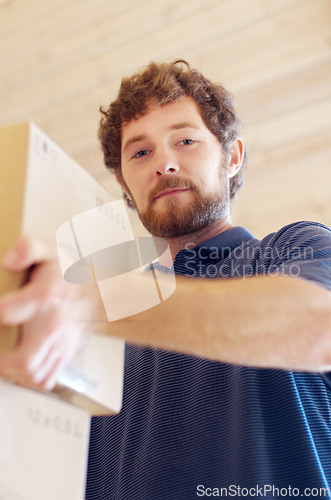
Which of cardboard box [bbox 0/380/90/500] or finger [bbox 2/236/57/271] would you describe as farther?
cardboard box [bbox 0/380/90/500]

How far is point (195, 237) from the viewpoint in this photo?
115 centimetres

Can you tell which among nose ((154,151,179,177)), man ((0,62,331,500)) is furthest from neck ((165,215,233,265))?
nose ((154,151,179,177))

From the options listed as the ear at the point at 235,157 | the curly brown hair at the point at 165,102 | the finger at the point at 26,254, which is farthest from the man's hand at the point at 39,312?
the ear at the point at 235,157

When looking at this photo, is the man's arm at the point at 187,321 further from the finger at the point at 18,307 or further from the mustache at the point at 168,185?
the mustache at the point at 168,185

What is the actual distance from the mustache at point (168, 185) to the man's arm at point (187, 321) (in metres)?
0.50

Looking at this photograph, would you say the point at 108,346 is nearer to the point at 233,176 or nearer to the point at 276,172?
the point at 233,176

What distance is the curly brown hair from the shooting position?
125 cm

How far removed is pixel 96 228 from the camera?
0.64 m

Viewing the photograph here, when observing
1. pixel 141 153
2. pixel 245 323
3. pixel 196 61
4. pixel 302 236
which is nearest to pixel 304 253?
pixel 302 236

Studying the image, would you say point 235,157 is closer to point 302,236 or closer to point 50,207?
point 302,236

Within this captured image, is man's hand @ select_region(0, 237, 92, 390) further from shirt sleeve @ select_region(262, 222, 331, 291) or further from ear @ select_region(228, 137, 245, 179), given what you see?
ear @ select_region(228, 137, 245, 179)

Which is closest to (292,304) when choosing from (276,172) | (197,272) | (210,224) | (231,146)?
(197,272)

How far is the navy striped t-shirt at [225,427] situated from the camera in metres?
0.77

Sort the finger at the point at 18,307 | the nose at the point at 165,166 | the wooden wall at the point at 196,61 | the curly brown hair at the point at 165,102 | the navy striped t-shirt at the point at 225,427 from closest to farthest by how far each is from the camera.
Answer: the finger at the point at 18,307 < the navy striped t-shirt at the point at 225,427 < the nose at the point at 165,166 < the curly brown hair at the point at 165,102 < the wooden wall at the point at 196,61
